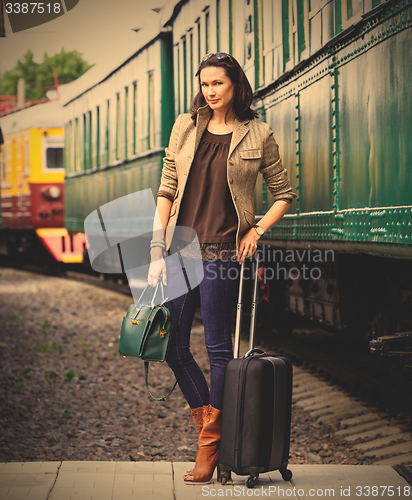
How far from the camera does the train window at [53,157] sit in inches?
697

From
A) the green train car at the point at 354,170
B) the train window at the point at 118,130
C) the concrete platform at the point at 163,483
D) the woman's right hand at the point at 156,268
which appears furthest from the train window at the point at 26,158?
the woman's right hand at the point at 156,268

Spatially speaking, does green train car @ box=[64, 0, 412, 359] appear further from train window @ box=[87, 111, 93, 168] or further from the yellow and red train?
the yellow and red train

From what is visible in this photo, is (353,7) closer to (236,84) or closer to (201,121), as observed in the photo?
(236,84)

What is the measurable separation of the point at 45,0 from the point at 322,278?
3128 millimetres

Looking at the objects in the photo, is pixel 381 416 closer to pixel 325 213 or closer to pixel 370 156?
pixel 325 213

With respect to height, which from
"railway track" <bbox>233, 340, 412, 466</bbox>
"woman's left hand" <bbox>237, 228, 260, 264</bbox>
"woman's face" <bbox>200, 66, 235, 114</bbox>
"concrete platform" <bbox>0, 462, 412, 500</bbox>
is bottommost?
"railway track" <bbox>233, 340, 412, 466</bbox>

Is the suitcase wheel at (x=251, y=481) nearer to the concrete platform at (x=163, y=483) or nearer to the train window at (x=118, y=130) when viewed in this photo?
the concrete platform at (x=163, y=483)

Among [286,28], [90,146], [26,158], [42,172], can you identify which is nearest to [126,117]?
[90,146]

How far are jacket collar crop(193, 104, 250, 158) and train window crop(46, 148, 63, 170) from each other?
14.7 m

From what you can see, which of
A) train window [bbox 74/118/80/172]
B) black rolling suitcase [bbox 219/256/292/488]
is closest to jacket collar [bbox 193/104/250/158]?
black rolling suitcase [bbox 219/256/292/488]

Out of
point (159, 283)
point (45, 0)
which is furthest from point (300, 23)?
point (159, 283)

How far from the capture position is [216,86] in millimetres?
3379

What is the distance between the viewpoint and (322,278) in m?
6.39

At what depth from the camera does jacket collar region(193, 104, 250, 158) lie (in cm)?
340
